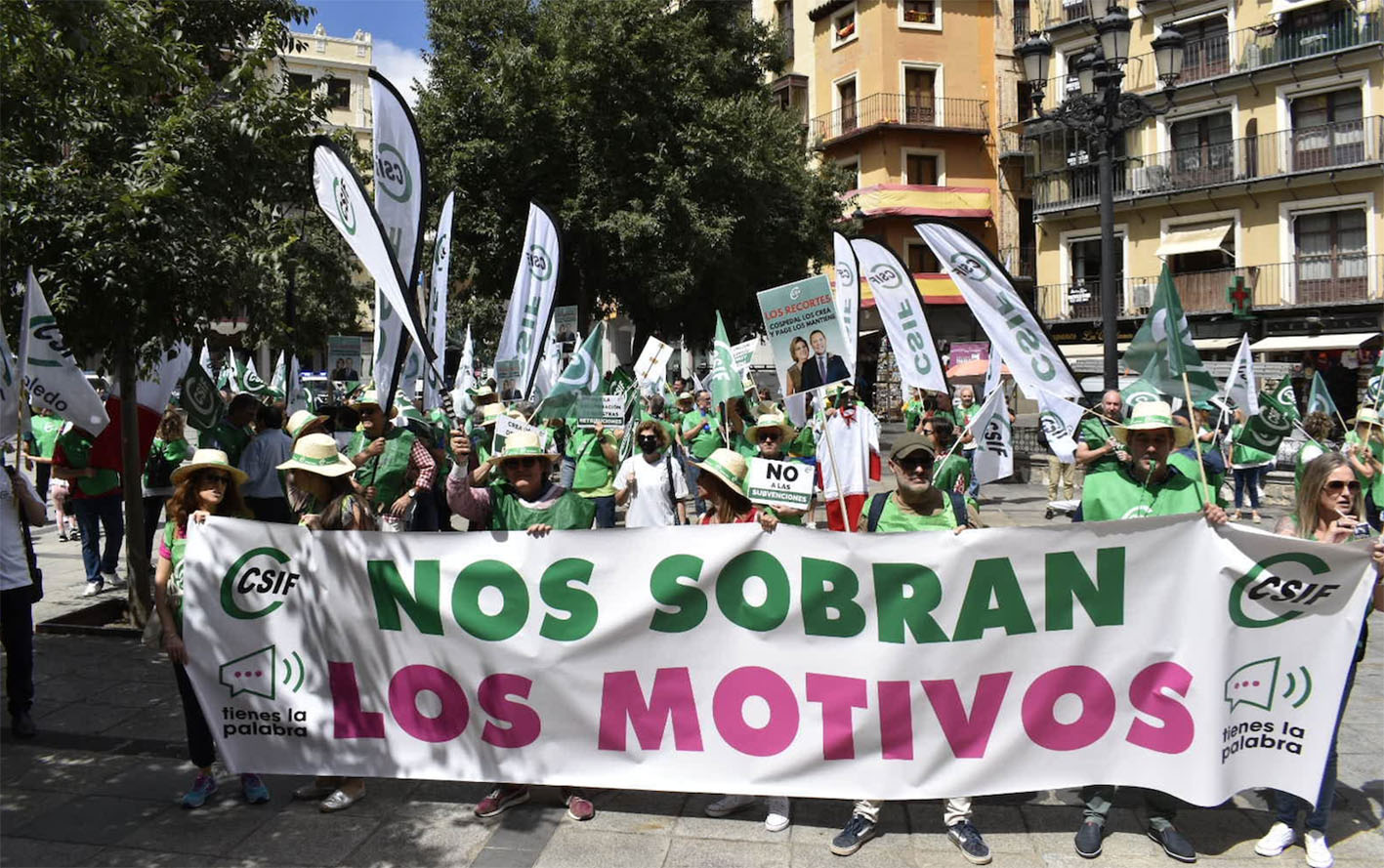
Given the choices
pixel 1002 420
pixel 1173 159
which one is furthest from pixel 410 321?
pixel 1173 159

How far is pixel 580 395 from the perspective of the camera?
9.11m

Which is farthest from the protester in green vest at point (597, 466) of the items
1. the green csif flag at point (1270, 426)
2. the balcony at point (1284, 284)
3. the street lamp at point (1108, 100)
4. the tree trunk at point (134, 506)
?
the balcony at point (1284, 284)

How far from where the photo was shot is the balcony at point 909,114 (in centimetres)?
3906

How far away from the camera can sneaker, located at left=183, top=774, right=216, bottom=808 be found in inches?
189

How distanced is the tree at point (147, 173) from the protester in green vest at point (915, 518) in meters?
4.14

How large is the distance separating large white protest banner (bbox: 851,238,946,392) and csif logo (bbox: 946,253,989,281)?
53.7 inches

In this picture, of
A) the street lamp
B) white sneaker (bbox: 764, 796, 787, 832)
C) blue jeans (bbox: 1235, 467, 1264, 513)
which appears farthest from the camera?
blue jeans (bbox: 1235, 467, 1264, 513)

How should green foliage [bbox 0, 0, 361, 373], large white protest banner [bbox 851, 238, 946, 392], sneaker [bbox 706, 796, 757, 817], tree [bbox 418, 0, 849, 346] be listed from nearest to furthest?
sneaker [bbox 706, 796, 757, 817] < green foliage [bbox 0, 0, 361, 373] < large white protest banner [bbox 851, 238, 946, 392] < tree [bbox 418, 0, 849, 346]

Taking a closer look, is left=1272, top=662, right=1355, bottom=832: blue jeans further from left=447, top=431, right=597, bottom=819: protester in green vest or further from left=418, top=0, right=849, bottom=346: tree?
left=418, top=0, right=849, bottom=346: tree

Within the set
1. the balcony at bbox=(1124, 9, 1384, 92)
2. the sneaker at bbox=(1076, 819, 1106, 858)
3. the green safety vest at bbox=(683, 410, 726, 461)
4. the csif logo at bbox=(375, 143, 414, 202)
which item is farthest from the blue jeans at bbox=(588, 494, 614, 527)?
the balcony at bbox=(1124, 9, 1384, 92)

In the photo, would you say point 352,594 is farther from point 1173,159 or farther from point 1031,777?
point 1173,159

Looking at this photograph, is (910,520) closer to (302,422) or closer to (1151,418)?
(1151,418)

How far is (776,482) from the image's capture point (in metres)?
4.98

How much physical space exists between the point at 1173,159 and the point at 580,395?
2971 centimetres
